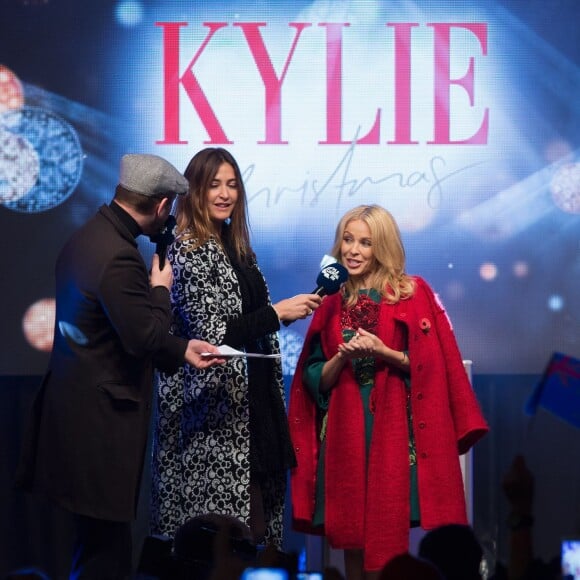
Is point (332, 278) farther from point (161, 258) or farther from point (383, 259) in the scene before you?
point (161, 258)

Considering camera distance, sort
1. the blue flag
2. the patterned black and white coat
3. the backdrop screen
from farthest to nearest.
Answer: the backdrop screen < the patterned black and white coat < the blue flag

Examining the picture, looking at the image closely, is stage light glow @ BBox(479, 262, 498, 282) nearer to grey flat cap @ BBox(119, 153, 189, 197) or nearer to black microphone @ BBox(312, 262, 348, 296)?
black microphone @ BBox(312, 262, 348, 296)

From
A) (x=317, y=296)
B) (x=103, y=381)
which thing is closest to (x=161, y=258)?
(x=103, y=381)

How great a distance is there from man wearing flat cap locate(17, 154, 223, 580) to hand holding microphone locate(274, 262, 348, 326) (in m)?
0.55

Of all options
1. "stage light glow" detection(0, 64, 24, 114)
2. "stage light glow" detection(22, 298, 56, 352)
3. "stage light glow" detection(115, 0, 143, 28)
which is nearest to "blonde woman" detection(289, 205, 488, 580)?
"stage light glow" detection(22, 298, 56, 352)

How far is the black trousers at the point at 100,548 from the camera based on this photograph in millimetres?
2957

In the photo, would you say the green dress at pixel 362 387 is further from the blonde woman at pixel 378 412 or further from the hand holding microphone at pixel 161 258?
the hand holding microphone at pixel 161 258

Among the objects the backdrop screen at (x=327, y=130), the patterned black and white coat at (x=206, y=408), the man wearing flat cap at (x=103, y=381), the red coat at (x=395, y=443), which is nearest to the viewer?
the man wearing flat cap at (x=103, y=381)

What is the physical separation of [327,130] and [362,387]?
1341 mm

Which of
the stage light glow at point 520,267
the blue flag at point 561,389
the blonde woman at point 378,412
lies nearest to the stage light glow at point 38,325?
the blonde woman at point 378,412

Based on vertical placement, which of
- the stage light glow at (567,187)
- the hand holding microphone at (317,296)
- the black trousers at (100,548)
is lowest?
the black trousers at (100,548)

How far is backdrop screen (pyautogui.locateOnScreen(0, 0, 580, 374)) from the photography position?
14.9 feet

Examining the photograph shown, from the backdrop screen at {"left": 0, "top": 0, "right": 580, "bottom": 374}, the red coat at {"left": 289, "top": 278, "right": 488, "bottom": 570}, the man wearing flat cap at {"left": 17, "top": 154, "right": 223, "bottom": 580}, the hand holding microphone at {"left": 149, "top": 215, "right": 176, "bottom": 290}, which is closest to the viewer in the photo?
the man wearing flat cap at {"left": 17, "top": 154, "right": 223, "bottom": 580}

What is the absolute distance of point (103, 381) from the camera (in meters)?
2.96
